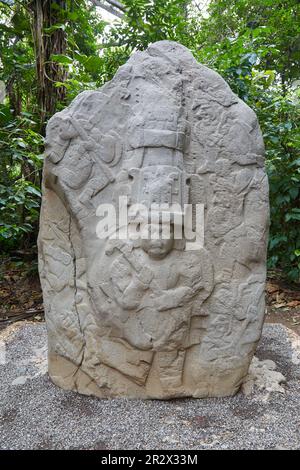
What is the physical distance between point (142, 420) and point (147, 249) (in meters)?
0.92

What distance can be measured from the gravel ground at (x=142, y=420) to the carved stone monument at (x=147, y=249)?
0.10 m

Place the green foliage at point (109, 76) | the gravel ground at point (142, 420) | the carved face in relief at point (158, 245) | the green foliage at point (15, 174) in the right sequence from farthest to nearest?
the green foliage at point (109, 76) < the green foliage at point (15, 174) < the carved face in relief at point (158, 245) < the gravel ground at point (142, 420)

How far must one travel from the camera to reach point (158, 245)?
7.00 ft

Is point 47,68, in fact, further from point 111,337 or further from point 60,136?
point 111,337

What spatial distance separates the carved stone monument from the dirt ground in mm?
1928

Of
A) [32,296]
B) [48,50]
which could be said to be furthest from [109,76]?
[32,296]

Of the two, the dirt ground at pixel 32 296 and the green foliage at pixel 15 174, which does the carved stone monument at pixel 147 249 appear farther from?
the dirt ground at pixel 32 296

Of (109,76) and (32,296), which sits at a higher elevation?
(109,76)
